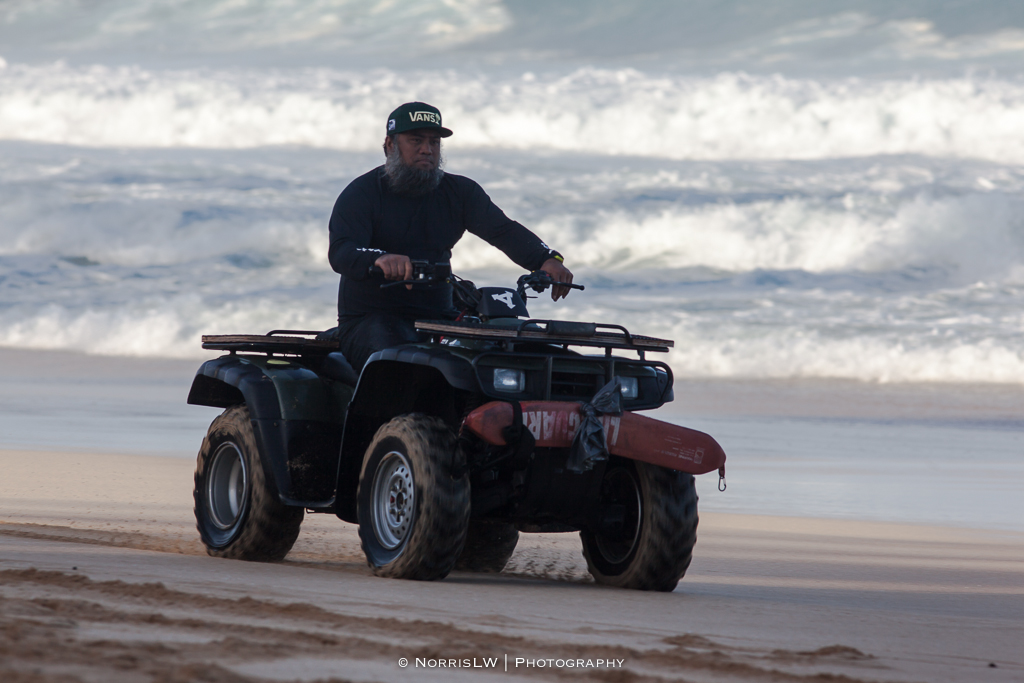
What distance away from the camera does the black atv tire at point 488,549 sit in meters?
6.82

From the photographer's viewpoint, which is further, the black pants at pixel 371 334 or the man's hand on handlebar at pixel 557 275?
the man's hand on handlebar at pixel 557 275

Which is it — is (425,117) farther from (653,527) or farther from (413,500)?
(653,527)

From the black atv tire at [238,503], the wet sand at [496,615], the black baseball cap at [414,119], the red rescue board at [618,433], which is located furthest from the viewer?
the black atv tire at [238,503]

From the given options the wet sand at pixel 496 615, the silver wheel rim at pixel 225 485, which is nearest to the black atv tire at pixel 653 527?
the wet sand at pixel 496 615

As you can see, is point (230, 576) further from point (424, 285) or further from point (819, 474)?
point (819, 474)

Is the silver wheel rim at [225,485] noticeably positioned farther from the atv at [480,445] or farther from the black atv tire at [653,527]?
the black atv tire at [653,527]

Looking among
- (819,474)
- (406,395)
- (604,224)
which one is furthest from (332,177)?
(406,395)

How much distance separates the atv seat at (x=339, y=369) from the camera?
6273mm

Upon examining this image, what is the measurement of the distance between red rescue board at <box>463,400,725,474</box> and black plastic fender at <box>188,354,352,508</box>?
1266 mm

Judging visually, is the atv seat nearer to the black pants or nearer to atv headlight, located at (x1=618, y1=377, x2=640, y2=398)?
the black pants

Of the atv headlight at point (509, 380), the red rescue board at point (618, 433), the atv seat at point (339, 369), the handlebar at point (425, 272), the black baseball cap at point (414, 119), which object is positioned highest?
the black baseball cap at point (414, 119)

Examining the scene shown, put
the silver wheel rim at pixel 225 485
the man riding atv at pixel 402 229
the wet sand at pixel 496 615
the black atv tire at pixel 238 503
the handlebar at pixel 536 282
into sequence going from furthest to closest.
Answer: the silver wheel rim at pixel 225 485 < the black atv tire at pixel 238 503 < the man riding atv at pixel 402 229 < the handlebar at pixel 536 282 < the wet sand at pixel 496 615

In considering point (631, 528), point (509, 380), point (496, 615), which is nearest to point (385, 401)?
point (509, 380)

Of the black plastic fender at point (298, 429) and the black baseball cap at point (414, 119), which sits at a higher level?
the black baseball cap at point (414, 119)
